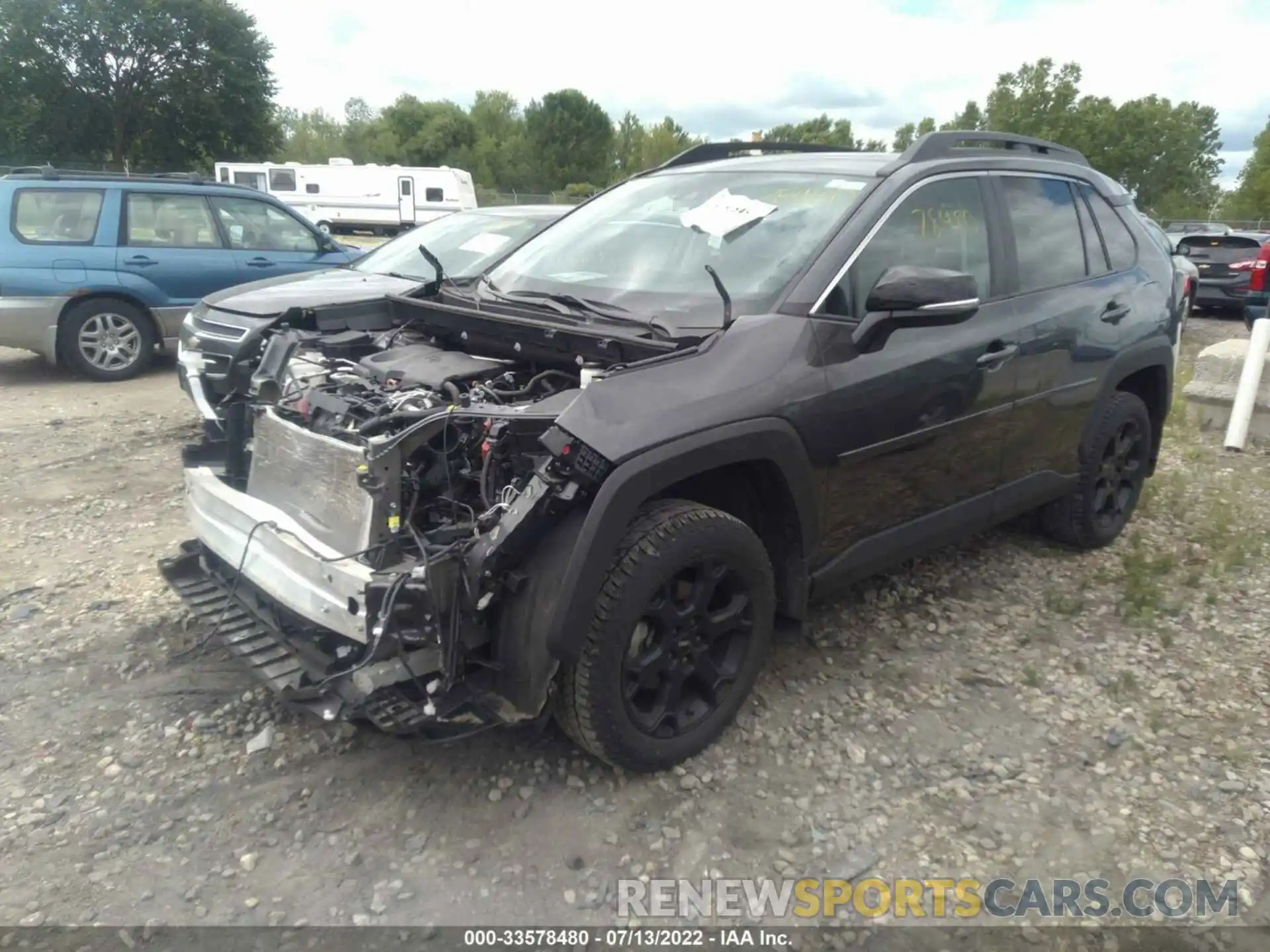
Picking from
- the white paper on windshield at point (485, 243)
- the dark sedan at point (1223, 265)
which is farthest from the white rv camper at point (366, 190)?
the white paper on windshield at point (485, 243)

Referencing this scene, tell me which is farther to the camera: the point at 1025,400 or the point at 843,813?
the point at 1025,400

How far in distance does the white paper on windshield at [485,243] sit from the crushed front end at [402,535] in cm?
401

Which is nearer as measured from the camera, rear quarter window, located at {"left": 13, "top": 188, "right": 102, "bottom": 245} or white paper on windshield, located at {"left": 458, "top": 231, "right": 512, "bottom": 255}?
white paper on windshield, located at {"left": 458, "top": 231, "right": 512, "bottom": 255}

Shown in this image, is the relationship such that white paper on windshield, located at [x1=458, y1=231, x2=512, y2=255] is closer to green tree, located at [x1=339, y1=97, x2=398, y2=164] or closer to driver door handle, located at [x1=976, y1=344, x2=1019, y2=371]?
driver door handle, located at [x1=976, y1=344, x2=1019, y2=371]

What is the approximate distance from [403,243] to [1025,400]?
5.50 metres

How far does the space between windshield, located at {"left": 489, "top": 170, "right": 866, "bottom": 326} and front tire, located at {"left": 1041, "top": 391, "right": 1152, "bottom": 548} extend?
1.99 m

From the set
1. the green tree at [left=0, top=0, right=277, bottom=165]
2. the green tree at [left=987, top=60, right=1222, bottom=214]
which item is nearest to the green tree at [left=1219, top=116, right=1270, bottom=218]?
the green tree at [left=987, top=60, right=1222, bottom=214]

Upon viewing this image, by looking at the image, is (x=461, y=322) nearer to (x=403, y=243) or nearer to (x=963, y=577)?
(x=963, y=577)

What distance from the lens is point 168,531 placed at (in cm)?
488

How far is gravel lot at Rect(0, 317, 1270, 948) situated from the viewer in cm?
261

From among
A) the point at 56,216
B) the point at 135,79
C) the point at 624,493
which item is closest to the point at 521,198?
the point at 135,79

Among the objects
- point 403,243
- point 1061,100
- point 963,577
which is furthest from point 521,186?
point 963,577

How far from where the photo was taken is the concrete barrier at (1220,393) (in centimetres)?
736

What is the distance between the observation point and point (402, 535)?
269 centimetres
